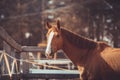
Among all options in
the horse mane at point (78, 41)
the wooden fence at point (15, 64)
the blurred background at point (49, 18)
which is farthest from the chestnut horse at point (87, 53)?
the blurred background at point (49, 18)

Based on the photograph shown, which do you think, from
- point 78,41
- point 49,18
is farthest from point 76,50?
point 49,18

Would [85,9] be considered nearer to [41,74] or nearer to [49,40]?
[41,74]

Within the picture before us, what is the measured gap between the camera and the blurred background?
119 feet

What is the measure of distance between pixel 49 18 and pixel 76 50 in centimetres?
3877

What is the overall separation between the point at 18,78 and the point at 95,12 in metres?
25.7

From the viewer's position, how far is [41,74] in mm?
11828

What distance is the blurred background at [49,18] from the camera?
36256 mm

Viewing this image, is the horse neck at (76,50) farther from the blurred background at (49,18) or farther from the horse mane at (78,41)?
the blurred background at (49,18)

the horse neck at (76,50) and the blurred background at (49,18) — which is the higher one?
the blurred background at (49,18)

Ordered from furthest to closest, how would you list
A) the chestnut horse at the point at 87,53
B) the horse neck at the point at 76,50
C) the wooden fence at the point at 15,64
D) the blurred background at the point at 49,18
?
1. the blurred background at the point at 49,18
2. the wooden fence at the point at 15,64
3. the horse neck at the point at 76,50
4. the chestnut horse at the point at 87,53

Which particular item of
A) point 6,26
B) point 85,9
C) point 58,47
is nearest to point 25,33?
point 6,26

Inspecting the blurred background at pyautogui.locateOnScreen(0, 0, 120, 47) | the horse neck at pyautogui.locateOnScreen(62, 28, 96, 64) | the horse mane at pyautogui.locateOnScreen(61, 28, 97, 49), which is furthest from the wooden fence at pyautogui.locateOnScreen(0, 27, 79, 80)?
the blurred background at pyautogui.locateOnScreen(0, 0, 120, 47)

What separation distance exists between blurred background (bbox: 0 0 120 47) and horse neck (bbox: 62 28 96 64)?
24073 mm

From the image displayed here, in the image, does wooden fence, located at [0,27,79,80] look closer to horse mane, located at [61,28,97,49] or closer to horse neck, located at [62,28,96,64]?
horse neck, located at [62,28,96,64]
